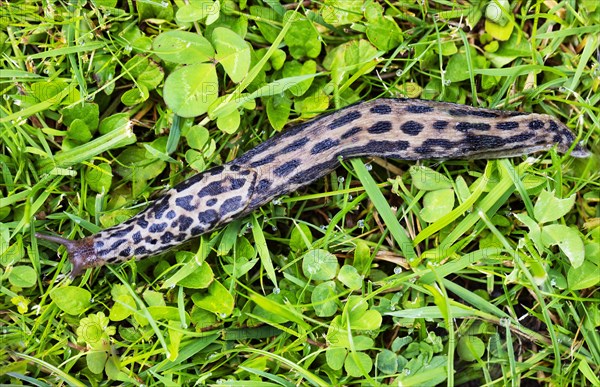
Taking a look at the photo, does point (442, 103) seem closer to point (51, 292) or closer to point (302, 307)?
point (302, 307)

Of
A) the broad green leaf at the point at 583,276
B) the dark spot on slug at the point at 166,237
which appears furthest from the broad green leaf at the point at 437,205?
the dark spot on slug at the point at 166,237

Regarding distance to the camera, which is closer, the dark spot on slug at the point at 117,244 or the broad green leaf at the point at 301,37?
the dark spot on slug at the point at 117,244

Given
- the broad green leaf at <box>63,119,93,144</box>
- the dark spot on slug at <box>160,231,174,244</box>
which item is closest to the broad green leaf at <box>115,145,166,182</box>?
the broad green leaf at <box>63,119,93,144</box>

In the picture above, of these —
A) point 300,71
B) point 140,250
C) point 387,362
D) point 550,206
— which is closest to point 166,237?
point 140,250

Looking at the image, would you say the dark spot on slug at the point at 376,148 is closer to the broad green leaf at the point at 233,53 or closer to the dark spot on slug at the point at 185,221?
the broad green leaf at the point at 233,53

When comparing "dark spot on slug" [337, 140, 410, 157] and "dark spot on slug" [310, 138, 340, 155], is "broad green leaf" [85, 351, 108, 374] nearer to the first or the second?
"dark spot on slug" [310, 138, 340, 155]

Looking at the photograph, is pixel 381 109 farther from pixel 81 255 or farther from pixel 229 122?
pixel 81 255

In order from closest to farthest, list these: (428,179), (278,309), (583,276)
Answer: (278,309)
(583,276)
(428,179)
